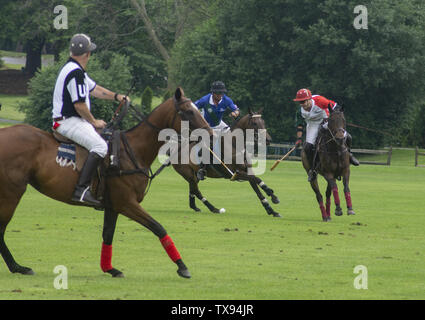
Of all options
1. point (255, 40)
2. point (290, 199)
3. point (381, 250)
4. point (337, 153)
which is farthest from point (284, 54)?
point (381, 250)

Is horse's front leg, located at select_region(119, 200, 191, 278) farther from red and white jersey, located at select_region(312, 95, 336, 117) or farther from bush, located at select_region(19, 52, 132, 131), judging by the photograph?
bush, located at select_region(19, 52, 132, 131)

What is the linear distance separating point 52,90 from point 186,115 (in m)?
36.8

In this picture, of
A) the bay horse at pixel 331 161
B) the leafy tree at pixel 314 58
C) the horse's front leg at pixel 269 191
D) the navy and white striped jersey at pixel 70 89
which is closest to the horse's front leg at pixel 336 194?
the bay horse at pixel 331 161

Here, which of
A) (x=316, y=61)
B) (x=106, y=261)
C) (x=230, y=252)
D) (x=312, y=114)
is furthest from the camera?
(x=316, y=61)

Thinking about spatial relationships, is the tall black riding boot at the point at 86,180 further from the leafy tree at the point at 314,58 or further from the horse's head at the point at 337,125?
the leafy tree at the point at 314,58

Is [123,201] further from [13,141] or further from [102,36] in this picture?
[102,36]

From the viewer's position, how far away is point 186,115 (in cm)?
1075

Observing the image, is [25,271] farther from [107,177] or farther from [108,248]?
[107,177]

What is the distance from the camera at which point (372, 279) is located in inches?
424

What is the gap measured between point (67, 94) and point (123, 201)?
155 cm

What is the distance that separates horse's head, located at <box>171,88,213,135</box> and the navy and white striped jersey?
1.15 metres

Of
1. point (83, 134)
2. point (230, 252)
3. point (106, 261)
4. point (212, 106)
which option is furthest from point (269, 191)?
point (83, 134)

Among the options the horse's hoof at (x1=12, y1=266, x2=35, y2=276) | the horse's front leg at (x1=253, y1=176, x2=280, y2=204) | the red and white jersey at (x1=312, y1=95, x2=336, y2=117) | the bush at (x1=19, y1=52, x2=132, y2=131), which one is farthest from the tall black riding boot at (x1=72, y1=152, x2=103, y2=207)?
the bush at (x1=19, y1=52, x2=132, y2=131)

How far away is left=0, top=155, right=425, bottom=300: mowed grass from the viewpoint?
32.3ft
